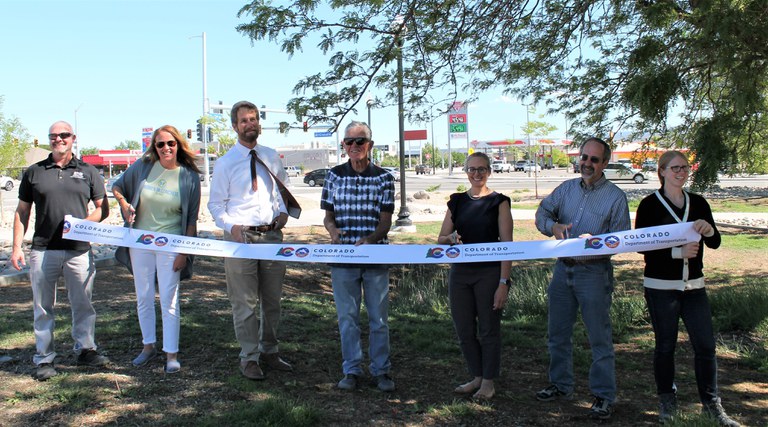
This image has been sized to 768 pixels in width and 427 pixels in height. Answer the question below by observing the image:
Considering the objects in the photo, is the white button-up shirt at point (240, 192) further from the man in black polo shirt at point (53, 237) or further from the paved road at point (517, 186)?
the paved road at point (517, 186)

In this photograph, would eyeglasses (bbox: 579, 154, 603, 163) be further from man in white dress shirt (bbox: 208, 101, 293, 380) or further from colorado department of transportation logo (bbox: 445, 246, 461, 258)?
man in white dress shirt (bbox: 208, 101, 293, 380)

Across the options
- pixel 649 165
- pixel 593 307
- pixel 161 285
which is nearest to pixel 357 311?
pixel 161 285

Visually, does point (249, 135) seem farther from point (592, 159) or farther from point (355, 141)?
point (592, 159)

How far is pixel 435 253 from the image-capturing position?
14.5 feet

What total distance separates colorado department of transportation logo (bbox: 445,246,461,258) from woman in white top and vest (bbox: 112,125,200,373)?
196 cm

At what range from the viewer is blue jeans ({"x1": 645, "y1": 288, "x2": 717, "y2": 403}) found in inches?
149

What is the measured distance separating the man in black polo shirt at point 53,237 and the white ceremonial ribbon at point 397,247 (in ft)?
0.55

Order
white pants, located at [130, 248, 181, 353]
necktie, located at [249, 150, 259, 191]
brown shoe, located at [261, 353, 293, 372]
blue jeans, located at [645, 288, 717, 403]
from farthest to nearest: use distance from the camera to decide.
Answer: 1. brown shoe, located at [261, 353, 293, 372]
2. white pants, located at [130, 248, 181, 353]
3. necktie, located at [249, 150, 259, 191]
4. blue jeans, located at [645, 288, 717, 403]

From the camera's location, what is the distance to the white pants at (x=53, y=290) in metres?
4.57

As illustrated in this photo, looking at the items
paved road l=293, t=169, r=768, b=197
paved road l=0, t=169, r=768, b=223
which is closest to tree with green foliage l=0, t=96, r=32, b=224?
paved road l=0, t=169, r=768, b=223

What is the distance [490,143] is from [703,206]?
118418 mm

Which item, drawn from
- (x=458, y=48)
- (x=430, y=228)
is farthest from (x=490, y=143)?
(x=458, y=48)

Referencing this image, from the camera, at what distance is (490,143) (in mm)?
120062

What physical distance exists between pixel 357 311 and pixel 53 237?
2.29 meters
